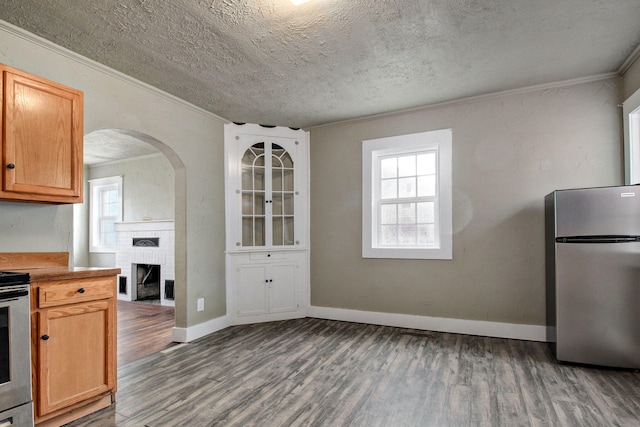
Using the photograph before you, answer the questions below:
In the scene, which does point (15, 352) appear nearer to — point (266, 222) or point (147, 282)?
point (266, 222)

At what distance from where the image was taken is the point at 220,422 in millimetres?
1940

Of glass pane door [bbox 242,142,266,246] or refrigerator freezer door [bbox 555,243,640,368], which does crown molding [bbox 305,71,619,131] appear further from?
refrigerator freezer door [bbox 555,243,640,368]

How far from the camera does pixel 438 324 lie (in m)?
3.63

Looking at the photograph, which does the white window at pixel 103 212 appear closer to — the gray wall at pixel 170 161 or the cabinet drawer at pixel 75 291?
the gray wall at pixel 170 161

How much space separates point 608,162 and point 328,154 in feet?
9.49

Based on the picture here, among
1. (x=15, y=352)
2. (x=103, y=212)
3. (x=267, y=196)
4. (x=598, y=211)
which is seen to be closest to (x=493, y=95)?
(x=598, y=211)

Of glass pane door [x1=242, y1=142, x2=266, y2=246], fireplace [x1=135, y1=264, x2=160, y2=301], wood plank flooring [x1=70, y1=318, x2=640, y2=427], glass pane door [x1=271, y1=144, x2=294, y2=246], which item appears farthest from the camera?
fireplace [x1=135, y1=264, x2=160, y2=301]

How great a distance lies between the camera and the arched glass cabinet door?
422 centimetres

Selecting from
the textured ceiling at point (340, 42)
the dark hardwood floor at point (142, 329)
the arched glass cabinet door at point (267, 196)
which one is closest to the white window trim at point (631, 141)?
the textured ceiling at point (340, 42)

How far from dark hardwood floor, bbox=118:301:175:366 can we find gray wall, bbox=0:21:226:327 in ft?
1.12

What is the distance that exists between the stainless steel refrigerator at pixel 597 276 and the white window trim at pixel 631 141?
0.45 m

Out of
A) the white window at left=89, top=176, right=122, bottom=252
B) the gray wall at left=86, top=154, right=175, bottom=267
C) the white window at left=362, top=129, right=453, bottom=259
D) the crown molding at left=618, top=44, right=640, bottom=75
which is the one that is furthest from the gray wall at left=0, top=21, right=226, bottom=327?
the crown molding at left=618, top=44, right=640, bottom=75

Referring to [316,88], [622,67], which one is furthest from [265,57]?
[622,67]

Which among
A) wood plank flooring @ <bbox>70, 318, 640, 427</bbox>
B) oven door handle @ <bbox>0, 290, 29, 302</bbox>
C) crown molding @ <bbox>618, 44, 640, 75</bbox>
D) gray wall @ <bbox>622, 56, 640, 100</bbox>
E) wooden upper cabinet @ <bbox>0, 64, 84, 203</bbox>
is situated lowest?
wood plank flooring @ <bbox>70, 318, 640, 427</bbox>
